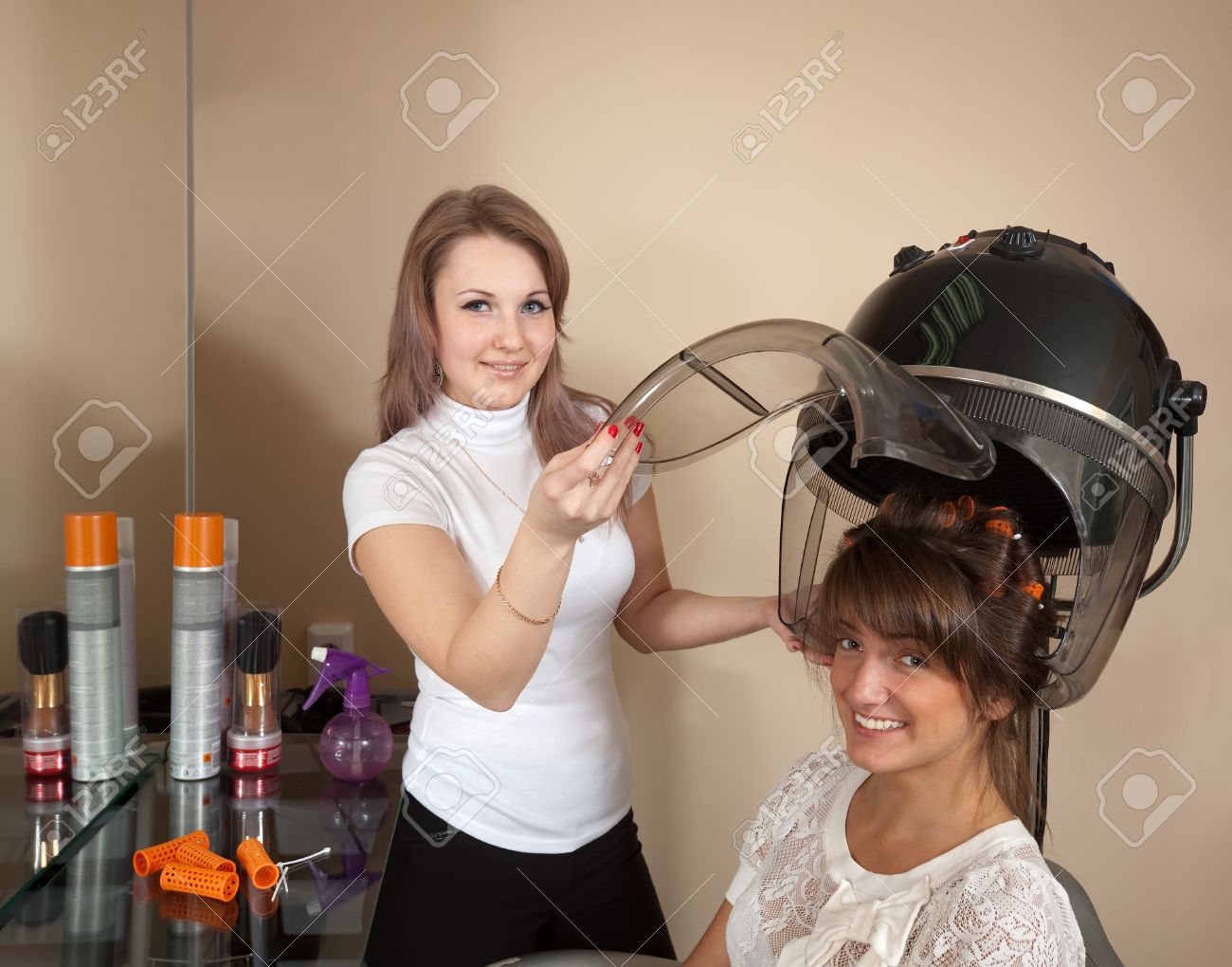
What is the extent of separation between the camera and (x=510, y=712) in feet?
4.32

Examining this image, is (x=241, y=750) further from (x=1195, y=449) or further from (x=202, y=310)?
(x=1195, y=449)

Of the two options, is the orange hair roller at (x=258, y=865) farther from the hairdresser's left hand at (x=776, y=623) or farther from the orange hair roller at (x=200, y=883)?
the hairdresser's left hand at (x=776, y=623)

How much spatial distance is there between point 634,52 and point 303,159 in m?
0.58

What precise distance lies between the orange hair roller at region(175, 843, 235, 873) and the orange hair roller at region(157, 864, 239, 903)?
0.05 feet

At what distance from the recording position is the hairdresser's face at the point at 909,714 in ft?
3.36

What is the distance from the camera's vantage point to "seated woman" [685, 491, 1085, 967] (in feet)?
3.14

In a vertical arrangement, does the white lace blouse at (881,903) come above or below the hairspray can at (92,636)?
below

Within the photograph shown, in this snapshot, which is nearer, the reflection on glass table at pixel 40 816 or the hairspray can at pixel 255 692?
the reflection on glass table at pixel 40 816
